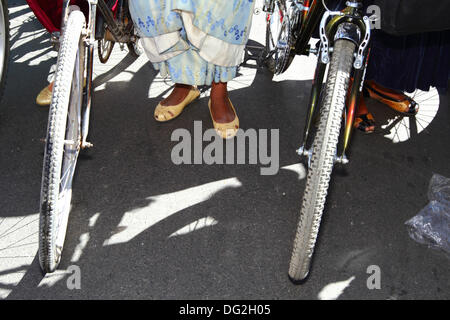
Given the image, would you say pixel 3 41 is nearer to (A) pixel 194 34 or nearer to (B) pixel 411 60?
(A) pixel 194 34

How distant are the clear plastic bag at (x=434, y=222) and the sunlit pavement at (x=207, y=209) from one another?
0.13 ft

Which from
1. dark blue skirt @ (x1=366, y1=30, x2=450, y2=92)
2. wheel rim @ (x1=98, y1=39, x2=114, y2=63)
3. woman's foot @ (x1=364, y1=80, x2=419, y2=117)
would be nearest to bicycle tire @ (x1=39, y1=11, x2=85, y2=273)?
wheel rim @ (x1=98, y1=39, x2=114, y2=63)

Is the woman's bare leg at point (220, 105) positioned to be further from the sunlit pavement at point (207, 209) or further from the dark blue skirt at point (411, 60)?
the dark blue skirt at point (411, 60)

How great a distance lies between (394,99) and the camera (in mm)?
2516

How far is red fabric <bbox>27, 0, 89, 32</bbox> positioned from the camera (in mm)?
2004

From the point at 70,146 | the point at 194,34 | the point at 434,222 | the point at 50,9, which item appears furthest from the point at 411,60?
the point at 50,9

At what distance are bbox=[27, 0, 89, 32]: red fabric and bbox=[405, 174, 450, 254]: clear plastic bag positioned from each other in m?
1.87

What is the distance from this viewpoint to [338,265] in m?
1.68

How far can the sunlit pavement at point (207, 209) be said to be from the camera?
1598mm

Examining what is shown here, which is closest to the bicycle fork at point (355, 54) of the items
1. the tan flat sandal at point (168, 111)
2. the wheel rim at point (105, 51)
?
the tan flat sandal at point (168, 111)
